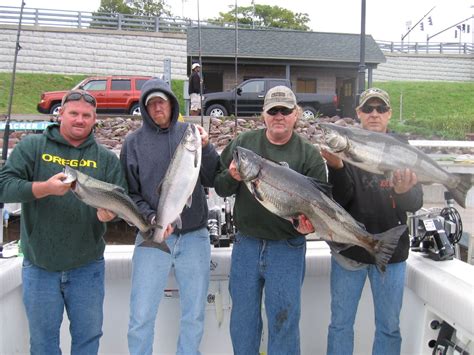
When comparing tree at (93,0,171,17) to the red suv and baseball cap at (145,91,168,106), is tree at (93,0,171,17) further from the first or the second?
baseball cap at (145,91,168,106)

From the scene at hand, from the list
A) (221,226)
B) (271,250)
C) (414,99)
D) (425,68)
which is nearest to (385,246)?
(271,250)

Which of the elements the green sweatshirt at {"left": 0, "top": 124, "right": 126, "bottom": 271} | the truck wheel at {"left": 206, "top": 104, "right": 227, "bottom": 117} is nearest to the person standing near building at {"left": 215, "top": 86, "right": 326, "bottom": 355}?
the green sweatshirt at {"left": 0, "top": 124, "right": 126, "bottom": 271}

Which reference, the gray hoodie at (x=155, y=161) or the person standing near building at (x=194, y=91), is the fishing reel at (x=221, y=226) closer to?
the gray hoodie at (x=155, y=161)

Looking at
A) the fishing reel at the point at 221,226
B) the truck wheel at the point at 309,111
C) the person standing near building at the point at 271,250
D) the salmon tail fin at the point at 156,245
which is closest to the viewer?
the salmon tail fin at the point at 156,245

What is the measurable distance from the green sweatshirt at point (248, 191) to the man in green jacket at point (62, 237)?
810mm

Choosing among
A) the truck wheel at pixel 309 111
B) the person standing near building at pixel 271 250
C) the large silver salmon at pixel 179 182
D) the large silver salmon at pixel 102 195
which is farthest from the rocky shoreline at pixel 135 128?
the large silver salmon at pixel 102 195

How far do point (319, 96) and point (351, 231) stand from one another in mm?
19655

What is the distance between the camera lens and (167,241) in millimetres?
3385

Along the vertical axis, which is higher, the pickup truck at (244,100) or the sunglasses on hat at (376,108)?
the pickup truck at (244,100)

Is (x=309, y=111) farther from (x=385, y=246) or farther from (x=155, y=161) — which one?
(x=385, y=246)

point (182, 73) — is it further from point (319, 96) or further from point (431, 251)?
point (431, 251)

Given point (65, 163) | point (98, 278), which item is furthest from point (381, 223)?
point (65, 163)

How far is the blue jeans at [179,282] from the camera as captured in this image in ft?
10.8

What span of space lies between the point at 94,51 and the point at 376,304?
3146cm
